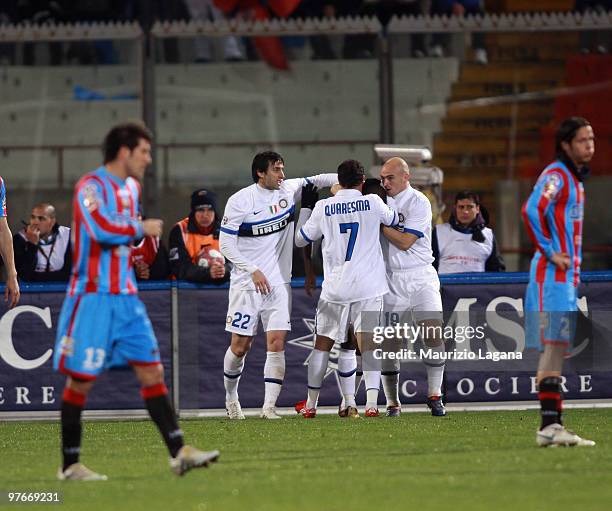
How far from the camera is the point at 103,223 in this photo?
7.01 meters

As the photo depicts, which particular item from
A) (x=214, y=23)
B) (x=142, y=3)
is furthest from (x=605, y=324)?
(x=142, y=3)

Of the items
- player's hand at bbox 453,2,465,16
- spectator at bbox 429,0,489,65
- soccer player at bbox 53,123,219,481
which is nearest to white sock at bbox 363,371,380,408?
soccer player at bbox 53,123,219,481

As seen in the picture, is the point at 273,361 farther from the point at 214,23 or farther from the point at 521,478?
the point at 214,23

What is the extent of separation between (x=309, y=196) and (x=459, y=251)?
1.79 metres

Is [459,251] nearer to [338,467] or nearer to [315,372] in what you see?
[315,372]

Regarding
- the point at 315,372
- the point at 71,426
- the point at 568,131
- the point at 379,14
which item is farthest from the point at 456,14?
the point at 71,426

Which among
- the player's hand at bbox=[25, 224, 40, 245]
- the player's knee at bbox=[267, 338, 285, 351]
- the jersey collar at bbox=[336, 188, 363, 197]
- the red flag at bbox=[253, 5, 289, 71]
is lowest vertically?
the player's knee at bbox=[267, 338, 285, 351]

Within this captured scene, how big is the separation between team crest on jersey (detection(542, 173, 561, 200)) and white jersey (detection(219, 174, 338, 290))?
345 cm

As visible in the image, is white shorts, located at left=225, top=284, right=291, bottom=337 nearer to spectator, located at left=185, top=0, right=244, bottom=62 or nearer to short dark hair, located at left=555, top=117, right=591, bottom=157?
short dark hair, located at left=555, top=117, right=591, bottom=157

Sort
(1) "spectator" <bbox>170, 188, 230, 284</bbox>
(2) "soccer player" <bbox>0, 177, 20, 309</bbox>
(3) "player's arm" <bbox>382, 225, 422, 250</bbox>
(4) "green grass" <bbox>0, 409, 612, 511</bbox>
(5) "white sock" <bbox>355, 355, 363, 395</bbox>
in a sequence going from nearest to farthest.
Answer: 1. (4) "green grass" <bbox>0, 409, 612, 511</bbox>
2. (2) "soccer player" <bbox>0, 177, 20, 309</bbox>
3. (3) "player's arm" <bbox>382, 225, 422, 250</bbox>
4. (5) "white sock" <bbox>355, 355, 363, 395</bbox>
5. (1) "spectator" <bbox>170, 188, 230, 284</bbox>

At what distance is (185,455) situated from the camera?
701 cm

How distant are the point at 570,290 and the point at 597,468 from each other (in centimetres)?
129

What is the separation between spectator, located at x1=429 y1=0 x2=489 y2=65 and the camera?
17.8 m

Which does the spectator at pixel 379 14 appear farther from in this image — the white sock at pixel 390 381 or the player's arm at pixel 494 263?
the white sock at pixel 390 381
